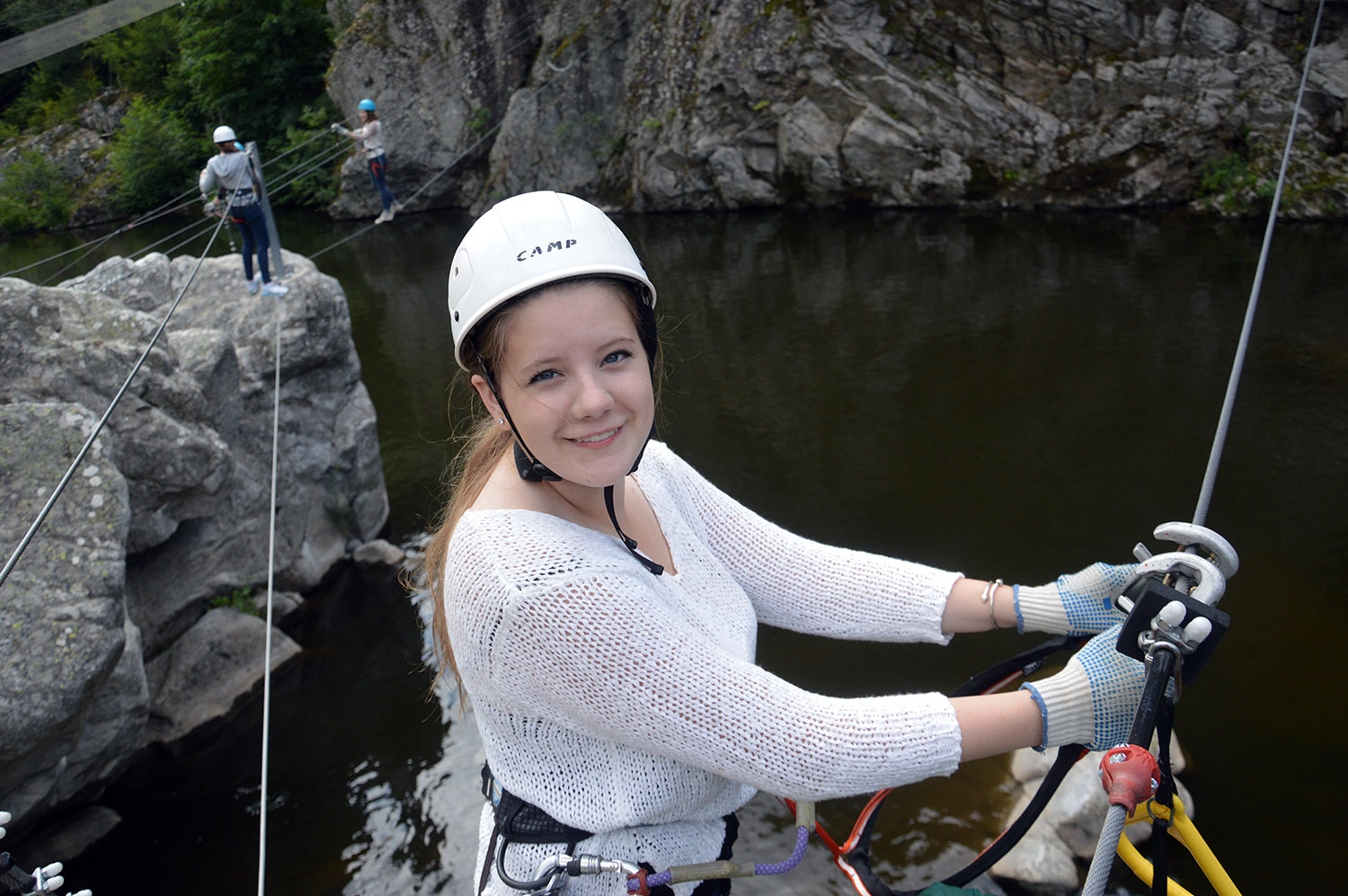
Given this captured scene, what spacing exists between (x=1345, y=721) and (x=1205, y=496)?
12.2ft

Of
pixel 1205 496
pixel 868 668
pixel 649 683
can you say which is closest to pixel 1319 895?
pixel 868 668

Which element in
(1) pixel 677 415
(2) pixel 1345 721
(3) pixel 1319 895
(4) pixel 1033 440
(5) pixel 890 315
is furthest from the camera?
(5) pixel 890 315

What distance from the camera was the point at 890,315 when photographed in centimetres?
1111

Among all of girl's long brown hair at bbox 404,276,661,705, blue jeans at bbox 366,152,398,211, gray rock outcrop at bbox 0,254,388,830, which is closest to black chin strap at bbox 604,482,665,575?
girl's long brown hair at bbox 404,276,661,705

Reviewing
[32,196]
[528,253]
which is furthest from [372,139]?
[32,196]

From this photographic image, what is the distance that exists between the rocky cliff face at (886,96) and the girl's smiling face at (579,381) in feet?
48.7

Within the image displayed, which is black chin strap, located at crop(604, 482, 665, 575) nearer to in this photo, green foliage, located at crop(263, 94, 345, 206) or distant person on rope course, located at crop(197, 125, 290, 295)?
distant person on rope course, located at crop(197, 125, 290, 295)

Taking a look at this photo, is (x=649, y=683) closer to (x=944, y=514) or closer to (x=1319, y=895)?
(x=1319, y=895)

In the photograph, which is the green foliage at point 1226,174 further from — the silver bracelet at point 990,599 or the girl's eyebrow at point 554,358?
the girl's eyebrow at point 554,358

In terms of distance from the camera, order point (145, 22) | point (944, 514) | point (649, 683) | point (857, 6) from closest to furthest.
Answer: point (649, 683)
point (944, 514)
point (857, 6)
point (145, 22)

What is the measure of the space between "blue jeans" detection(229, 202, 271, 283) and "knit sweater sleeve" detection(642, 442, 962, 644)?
619cm

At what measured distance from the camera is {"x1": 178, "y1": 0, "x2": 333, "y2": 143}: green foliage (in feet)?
91.2

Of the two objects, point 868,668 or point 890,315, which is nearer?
point 868,668

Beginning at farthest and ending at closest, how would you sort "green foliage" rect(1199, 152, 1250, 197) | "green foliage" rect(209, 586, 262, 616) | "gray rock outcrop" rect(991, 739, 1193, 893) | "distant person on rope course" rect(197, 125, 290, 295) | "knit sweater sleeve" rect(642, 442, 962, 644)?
"green foliage" rect(1199, 152, 1250, 197)
"distant person on rope course" rect(197, 125, 290, 295)
"green foliage" rect(209, 586, 262, 616)
"gray rock outcrop" rect(991, 739, 1193, 893)
"knit sweater sleeve" rect(642, 442, 962, 644)
